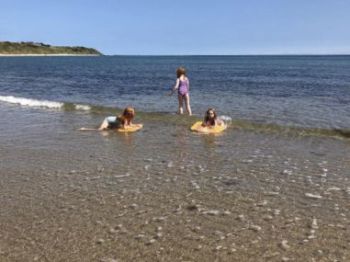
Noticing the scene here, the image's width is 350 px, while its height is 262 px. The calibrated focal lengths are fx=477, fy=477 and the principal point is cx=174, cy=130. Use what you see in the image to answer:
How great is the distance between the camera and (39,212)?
772cm

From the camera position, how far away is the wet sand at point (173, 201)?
6.39 meters

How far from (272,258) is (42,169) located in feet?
20.0

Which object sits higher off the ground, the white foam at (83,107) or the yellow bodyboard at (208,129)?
the yellow bodyboard at (208,129)

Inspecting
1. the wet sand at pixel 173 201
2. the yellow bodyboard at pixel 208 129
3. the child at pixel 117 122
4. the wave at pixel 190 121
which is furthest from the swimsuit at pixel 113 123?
the wave at pixel 190 121

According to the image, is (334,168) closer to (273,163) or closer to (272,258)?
(273,163)

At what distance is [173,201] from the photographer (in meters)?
8.28

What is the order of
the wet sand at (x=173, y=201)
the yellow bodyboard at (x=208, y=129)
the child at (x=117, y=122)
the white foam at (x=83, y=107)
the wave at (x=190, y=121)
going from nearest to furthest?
1. the wet sand at (x=173, y=201)
2. the yellow bodyboard at (x=208, y=129)
3. the wave at (x=190, y=121)
4. the child at (x=117, y=122)
5. the white foam at (x=83, y=107)

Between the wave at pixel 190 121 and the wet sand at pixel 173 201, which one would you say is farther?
the wave at pixel 190 121

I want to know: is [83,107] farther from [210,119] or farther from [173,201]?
[173,201]

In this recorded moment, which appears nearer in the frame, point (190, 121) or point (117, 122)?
point (117, 122)

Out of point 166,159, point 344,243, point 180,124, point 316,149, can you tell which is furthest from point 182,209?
point 180,124

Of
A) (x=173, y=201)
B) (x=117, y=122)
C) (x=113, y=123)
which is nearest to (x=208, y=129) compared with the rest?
(x=117, y=122)

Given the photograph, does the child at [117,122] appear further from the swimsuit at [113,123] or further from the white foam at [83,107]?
the white foam at [83,107]

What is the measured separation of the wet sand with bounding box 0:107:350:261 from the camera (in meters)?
6.39
